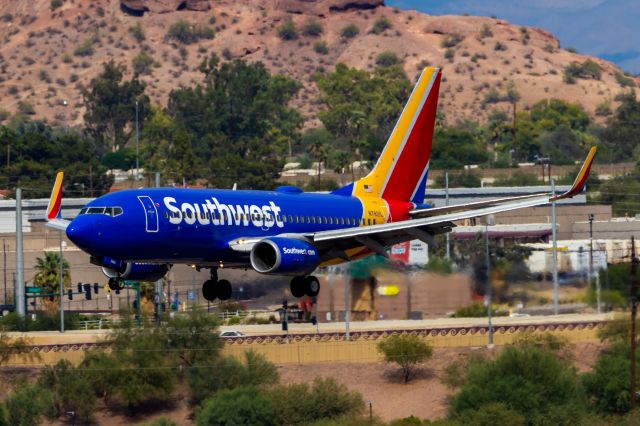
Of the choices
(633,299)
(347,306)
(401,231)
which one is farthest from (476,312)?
(401,231)

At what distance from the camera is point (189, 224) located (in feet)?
204

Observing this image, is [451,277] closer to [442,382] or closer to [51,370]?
[442,382]

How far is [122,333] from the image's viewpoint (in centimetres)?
12325

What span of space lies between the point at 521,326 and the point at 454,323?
5.88 m

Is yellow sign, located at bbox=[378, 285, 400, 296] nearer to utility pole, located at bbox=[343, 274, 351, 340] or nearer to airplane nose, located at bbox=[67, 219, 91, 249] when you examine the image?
utility pole, located at bbox=[343, 274, 351, 340]

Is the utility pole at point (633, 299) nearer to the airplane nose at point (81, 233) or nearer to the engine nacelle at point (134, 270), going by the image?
the engine nacelle at point (134, 270)

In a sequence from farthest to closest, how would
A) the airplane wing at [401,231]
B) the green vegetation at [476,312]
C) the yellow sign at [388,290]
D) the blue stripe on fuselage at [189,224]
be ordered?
the green vegetation at [476,312]
the yellow sign at [388,290]
the airplane wing at [401,231]
the blue stripe on fuselage at [189,224]

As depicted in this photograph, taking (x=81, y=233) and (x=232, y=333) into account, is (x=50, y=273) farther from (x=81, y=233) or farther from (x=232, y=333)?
(x=81, y=233)

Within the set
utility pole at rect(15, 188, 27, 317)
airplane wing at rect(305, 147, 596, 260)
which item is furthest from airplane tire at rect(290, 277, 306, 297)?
utility pole at rect(15, 188, 27, 317)

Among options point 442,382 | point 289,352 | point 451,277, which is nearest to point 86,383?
point 289,352

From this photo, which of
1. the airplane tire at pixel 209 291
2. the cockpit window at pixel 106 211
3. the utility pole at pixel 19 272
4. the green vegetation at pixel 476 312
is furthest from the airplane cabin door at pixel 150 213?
the utility pole at pixel 19 272

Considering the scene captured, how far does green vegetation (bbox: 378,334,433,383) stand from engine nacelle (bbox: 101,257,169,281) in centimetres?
4947

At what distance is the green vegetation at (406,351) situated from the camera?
117 metres

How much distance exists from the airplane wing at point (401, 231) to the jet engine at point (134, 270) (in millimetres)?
6852
